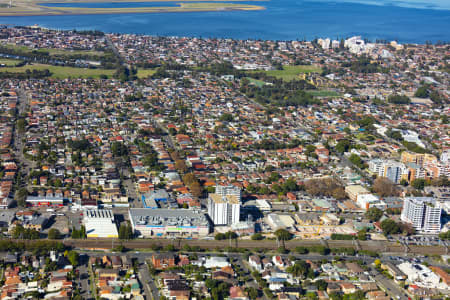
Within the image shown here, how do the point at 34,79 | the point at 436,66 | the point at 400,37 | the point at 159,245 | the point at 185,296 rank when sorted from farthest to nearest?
the point at 400,37, the point at 436,66, the point at 34,79, the point at 159,245, the point at 185,296

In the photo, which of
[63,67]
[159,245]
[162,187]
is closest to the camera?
[159,245]

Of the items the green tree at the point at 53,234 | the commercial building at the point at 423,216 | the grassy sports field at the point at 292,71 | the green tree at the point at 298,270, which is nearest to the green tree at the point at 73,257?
the green tree at the point at 53,234

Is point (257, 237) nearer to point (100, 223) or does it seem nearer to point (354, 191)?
point (100, 223)

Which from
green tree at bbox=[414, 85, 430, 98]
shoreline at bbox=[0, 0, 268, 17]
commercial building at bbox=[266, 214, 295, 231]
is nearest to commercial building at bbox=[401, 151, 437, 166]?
commercial building at bbox=[266, 214, 295, 231]

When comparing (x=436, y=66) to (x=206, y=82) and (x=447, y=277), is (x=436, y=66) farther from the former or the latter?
(x=447, y=277)

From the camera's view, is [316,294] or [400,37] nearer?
[316,294]

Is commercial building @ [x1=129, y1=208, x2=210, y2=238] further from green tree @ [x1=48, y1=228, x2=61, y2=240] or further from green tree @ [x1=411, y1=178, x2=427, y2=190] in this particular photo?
green tree @ [x1=411, y1=178, x2=427, y2=190]

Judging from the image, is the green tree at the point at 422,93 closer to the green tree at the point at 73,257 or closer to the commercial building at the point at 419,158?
the commercial building at the point at 419,158

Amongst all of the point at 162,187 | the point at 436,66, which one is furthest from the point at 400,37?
the point at 162,187
